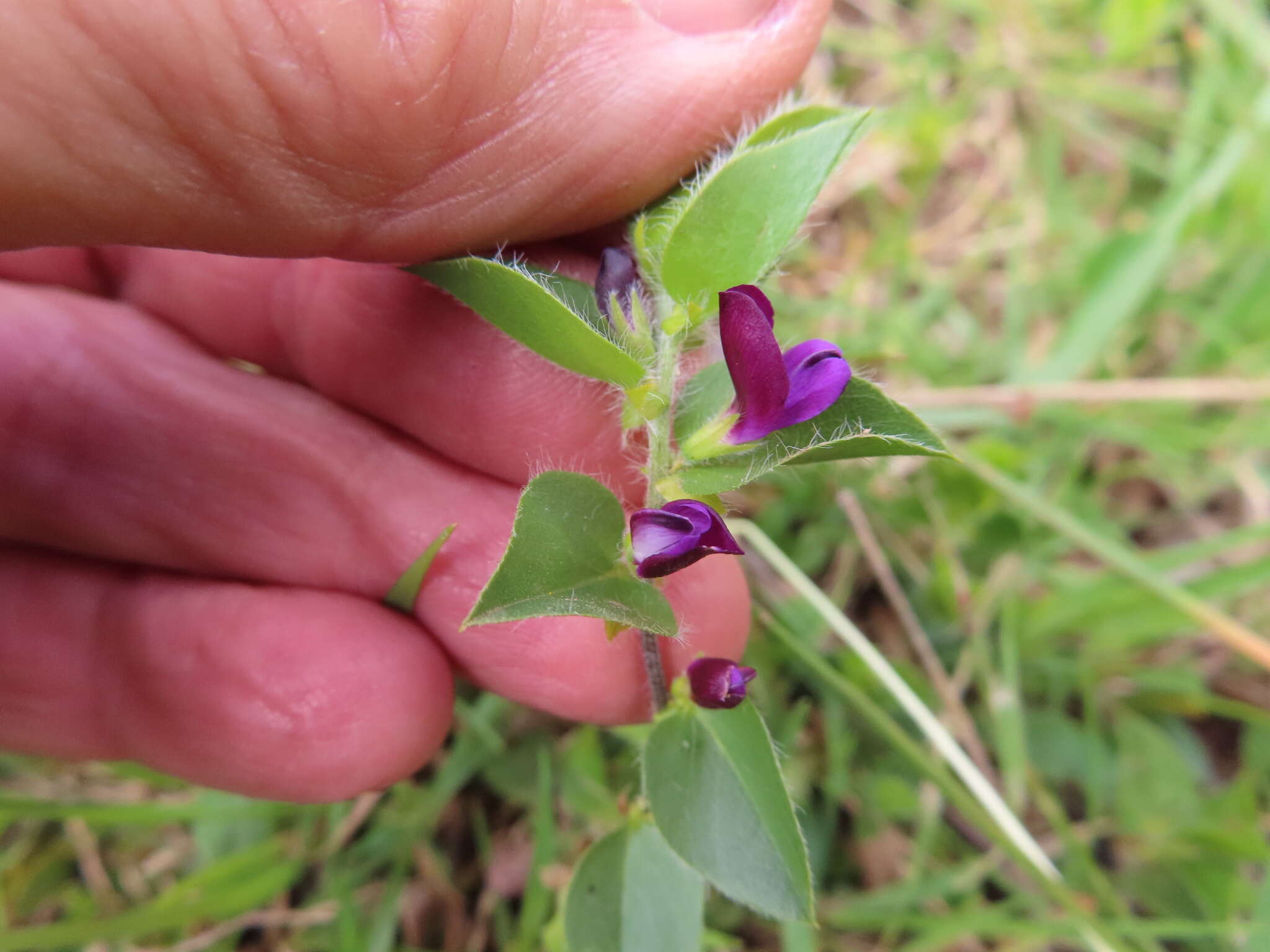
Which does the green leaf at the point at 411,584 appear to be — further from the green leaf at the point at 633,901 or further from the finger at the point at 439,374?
the green leaf at the point at 633,901

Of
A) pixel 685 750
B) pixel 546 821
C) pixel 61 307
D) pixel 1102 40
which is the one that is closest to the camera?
pixel 685 750

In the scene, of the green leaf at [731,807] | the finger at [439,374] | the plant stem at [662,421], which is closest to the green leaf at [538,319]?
the plant stem at [662,421]

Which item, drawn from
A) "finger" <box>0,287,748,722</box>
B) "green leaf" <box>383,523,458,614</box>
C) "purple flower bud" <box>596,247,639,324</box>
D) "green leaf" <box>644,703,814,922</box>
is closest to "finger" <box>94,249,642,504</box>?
"finger" <box>0,287,748,722</box>

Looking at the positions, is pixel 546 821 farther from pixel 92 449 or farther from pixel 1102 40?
pixel 1102 40

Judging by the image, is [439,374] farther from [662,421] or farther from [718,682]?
[718,682]

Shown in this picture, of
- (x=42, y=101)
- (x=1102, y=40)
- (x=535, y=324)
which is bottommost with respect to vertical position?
(x=535, y=324)

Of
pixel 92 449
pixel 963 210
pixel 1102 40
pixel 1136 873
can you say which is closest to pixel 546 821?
pixel 92 449

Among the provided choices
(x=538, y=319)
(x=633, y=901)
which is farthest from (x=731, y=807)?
(x=538, y=319)
